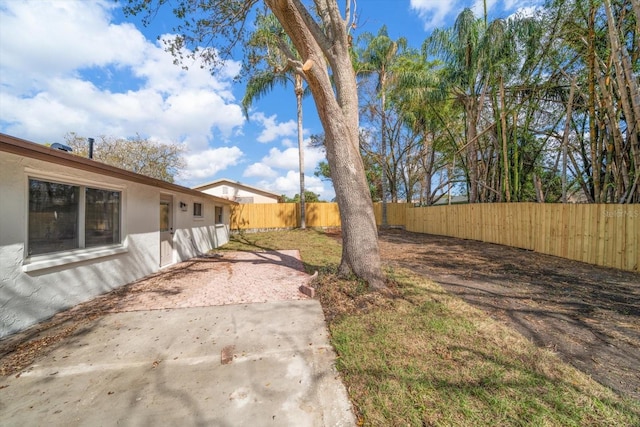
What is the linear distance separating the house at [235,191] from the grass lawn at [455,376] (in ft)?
56.8

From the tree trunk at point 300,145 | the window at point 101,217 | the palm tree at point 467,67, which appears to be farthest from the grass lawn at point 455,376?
the tree trunk at point 300,145

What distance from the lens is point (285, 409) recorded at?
5.68ft

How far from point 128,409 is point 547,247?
901 cm

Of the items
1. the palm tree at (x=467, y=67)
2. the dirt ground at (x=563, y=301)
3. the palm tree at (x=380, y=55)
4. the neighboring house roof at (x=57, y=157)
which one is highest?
the palm tree at (x=380, y=55)

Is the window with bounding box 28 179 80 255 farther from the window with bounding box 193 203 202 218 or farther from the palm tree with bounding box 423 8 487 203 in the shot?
the palm tree with bounding box 423 8 487 203

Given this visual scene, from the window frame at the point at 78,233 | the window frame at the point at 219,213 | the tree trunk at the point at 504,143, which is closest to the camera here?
the window frame at the point at 78,233

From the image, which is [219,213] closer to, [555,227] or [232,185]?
[232,185]

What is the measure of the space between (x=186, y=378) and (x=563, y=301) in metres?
4.77

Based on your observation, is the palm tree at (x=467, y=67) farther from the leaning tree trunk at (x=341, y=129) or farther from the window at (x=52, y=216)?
the window at (x=52, y=216)

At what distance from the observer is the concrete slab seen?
67.0 inches

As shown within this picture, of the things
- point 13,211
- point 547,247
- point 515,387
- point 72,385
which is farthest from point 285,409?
point 547,247

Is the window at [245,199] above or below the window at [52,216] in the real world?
above

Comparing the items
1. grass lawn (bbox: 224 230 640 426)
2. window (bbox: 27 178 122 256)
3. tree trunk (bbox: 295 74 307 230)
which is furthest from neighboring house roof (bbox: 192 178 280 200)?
grass lawn (bbox: 224 230 640 426)

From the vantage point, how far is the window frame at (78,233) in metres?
3.05
